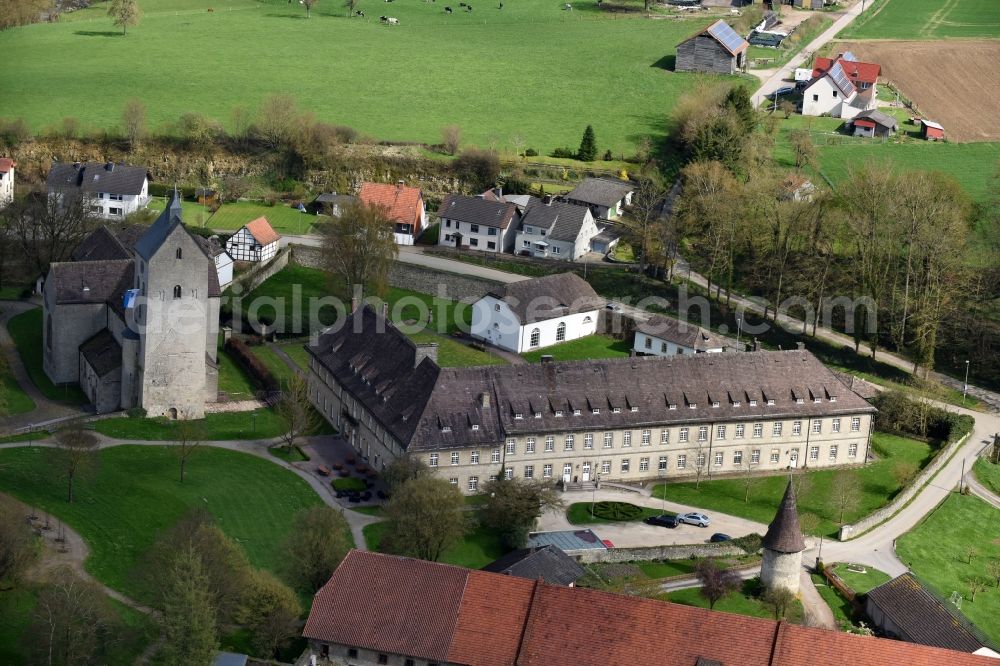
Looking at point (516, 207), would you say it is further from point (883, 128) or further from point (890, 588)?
point (890, 588)

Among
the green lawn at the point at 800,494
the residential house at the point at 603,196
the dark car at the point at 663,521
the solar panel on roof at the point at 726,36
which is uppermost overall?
the solar panel on roof at the point at 726,36

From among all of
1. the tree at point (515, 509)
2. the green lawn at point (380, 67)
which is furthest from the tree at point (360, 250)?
the tree at point (515, 509)

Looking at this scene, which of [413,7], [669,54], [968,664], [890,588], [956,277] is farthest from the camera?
[413,7]

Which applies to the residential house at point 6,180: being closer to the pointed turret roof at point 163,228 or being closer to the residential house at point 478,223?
the residential house at point 478,223

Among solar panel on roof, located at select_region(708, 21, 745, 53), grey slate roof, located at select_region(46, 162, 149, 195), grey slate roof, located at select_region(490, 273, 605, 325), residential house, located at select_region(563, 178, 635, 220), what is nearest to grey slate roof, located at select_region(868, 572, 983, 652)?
grey slate roof, located at select_region(490, 273, 605, 325)

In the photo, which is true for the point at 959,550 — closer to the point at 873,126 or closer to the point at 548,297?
the point at 548,297

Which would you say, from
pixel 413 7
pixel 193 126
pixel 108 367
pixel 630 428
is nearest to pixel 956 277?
pixel 630 428
